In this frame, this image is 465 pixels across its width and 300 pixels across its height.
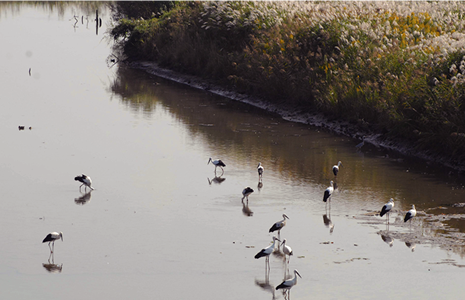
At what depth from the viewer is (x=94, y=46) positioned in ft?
159

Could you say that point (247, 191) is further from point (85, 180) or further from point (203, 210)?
point (85, 180)

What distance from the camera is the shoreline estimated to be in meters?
18.2

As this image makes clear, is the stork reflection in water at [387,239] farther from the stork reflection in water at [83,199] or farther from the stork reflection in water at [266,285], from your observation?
the stork reflection in water at [83,199]

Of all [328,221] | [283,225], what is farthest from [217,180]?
[283,225]

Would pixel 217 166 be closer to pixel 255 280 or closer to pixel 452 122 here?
pixel 452 122

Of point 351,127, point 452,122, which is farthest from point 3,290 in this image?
point 351,127

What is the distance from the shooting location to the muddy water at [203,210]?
10.1 meters

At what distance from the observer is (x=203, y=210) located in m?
13.6

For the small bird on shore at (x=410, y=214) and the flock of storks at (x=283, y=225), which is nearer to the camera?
the flock of storks at (x=283, y=225)

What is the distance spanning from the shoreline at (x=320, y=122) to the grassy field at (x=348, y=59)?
0.60 feet

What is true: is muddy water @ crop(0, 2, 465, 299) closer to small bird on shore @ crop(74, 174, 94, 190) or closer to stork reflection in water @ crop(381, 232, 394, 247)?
stork reflection in water @ crop(381, 232, 394, 247)

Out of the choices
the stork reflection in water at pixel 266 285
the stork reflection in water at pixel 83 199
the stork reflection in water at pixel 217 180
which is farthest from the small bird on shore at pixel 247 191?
the stork reflection in water at pixel 266 285

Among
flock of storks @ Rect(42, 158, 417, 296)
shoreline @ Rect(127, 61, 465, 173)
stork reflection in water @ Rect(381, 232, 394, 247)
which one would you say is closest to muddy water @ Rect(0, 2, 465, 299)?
stork reflection in water @ Rect(381, 232, 394, 247)

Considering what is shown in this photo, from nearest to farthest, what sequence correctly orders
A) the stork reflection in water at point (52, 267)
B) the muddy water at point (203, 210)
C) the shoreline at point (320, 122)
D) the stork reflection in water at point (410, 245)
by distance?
1. the muddy water at point (203, 210)
2. the stork reflection in water at point (52, 267)
3. the stork reflection in water at point (410, 245)
4. the shoreline at point (320, 122)
